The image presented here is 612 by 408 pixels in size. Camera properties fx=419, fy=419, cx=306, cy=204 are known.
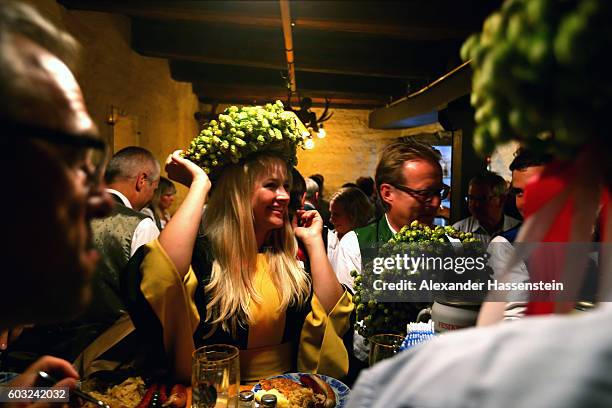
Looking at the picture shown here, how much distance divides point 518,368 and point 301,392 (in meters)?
1.01

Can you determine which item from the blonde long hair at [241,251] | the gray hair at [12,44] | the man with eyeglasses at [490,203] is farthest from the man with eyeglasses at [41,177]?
→ the man with eyeglasses at [490,203]

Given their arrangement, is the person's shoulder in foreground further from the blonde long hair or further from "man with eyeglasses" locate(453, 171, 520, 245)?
"man with eyeglasses" locate(453, 171, 520, 245)

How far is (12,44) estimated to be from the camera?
617mm

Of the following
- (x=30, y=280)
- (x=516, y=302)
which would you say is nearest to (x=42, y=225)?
(x=30, y=280)

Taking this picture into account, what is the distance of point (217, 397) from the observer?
1111 millimetres

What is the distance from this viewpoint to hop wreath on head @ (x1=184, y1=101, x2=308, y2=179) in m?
1.88

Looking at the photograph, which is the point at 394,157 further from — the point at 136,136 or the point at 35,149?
the point at 136,136

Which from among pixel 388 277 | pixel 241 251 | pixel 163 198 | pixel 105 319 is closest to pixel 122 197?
pixel 105 319

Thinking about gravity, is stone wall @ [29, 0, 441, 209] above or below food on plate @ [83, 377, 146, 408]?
above

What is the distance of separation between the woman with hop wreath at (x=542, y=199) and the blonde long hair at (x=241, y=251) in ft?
4.63

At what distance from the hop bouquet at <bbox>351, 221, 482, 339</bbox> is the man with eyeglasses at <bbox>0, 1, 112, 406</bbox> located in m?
0.91

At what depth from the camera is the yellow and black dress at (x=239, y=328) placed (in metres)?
1.64

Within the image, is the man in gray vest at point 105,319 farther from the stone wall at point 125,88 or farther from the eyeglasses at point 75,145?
the eyeglasses at point 75,145

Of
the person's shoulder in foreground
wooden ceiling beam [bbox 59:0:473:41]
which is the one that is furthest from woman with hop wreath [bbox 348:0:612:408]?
wooden ceiling beam [bbox 59:0:473:41]
